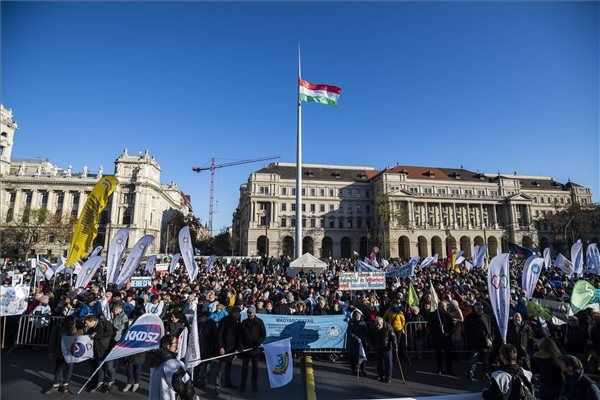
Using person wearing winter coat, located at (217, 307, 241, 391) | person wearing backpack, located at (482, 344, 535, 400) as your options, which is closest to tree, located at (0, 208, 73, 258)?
person wearing winter coat, located at (217, 307, 241, 391)

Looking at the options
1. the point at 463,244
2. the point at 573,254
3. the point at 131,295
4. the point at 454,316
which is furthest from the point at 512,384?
the point at 463,244

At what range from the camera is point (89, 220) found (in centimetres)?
1152

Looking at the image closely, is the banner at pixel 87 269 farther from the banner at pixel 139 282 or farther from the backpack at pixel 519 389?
the backpack at pixel 519 389

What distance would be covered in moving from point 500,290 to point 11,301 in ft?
41.7

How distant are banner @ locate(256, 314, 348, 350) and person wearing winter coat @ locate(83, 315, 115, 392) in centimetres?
360

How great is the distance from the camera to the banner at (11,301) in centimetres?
857

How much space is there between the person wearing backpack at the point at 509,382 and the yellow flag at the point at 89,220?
11937mm

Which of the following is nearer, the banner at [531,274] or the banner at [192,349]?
the banner at [192,349]

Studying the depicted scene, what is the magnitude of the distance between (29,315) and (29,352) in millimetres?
1067

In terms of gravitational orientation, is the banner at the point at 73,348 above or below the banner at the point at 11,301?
below

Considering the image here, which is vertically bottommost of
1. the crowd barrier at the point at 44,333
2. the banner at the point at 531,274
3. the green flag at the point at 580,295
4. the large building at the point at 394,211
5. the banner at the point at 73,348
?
the crowd barrier at the point at 44,333

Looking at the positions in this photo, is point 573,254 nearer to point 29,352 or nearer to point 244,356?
point 244,356

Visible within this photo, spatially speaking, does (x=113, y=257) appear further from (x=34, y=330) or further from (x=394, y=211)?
(x=394, y=211)

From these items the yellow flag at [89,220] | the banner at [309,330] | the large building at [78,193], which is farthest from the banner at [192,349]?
the large building at [78,193]
